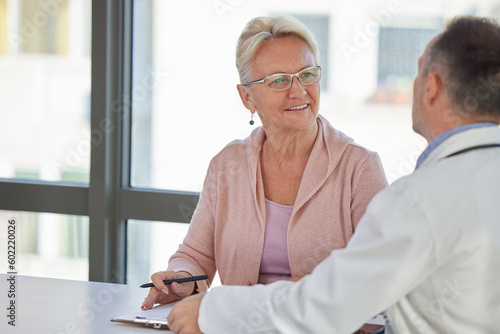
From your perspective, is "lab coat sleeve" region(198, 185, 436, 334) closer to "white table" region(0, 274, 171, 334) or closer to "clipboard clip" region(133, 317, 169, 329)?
"clipboard clip" region(133, 317, 169, 329)

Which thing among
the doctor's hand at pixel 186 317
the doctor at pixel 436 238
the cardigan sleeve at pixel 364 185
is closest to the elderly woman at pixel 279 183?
the cardigan sleeve at pixel 364 185

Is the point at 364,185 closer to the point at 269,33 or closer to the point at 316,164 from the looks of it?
the point at 316,164

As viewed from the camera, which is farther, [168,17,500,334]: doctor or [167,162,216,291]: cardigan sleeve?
[167,162,216,291]: cardigan sleeve

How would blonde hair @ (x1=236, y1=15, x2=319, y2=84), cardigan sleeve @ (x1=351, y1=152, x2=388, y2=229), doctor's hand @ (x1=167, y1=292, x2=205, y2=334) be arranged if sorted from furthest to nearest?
blonde hair @ (x1=236, y1=15, x2=319, y2=84) < cardigan sleeve @ (x1=351, y1=152, x2=388, y2=229) < doctor's hand @ (x1=167, y1=292, x2=205, y2=334)

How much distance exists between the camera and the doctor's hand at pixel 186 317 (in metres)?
1.59

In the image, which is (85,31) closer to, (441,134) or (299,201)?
(299,201)

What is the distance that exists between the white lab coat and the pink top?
0.85m

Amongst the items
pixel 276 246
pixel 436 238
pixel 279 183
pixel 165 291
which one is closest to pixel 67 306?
pixel 165 291

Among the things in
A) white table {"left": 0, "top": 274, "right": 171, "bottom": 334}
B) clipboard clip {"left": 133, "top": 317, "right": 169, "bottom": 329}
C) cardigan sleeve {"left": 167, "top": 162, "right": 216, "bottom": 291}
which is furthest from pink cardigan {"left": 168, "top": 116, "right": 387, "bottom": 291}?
clipboard clip {"left": 133, "top": 317, "right": 169, "bottom": 329}

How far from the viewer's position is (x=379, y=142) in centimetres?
306

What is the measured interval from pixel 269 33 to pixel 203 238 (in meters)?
0.79

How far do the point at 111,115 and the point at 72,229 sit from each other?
2.31 feet

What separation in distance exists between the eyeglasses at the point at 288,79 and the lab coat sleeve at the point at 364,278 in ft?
3.37

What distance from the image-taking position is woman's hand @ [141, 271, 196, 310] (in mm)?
1950
